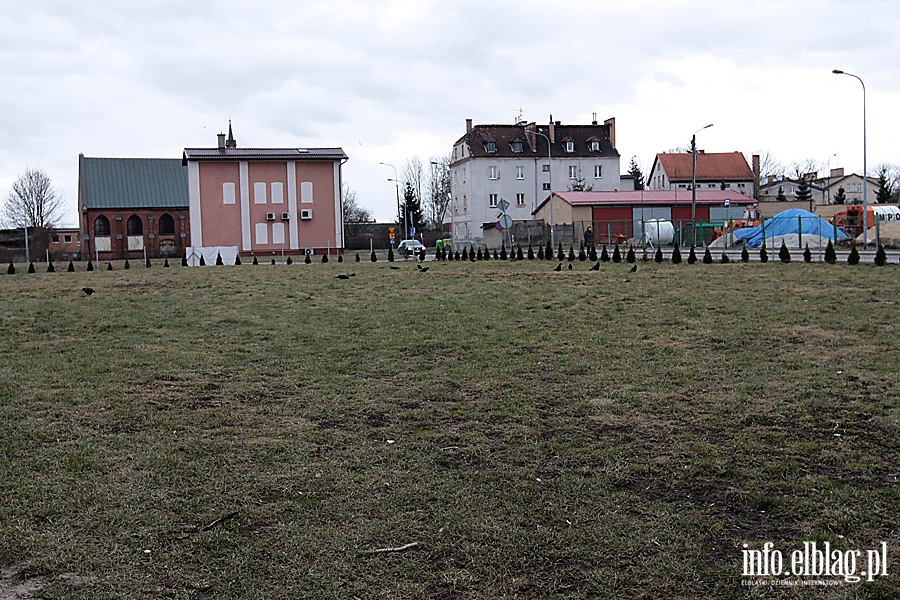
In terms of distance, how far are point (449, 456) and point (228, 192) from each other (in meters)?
57.3

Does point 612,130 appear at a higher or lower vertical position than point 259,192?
higher

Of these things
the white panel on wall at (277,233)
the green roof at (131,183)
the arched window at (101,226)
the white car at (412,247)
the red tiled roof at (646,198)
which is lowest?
the white car at (412,247)

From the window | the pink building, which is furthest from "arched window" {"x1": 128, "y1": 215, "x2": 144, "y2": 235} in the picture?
the window

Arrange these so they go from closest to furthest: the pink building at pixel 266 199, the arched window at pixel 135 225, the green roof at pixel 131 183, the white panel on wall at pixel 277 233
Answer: the pink building at pixel 266 199
the white panel on wall at pixel 277 233
the green roof at pixel 131 183
the arched window at pixel 135 225

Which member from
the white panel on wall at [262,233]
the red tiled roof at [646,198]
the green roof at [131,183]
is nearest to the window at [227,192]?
the white panel on wall at [262,233]

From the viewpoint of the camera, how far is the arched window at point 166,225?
72.5 metres

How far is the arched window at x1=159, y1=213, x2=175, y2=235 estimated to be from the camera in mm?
72500

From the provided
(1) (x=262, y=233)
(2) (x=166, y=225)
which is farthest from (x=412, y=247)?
(2) (x=166, y=225)

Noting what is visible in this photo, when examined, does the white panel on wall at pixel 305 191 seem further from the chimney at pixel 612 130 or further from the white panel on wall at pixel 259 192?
the chimney at pixel 612 130

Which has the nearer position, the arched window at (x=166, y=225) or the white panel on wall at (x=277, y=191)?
the white panel on wall at (x=277, y=191)

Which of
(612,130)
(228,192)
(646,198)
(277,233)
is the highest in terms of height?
(612,130)

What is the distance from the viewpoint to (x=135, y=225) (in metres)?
71.9

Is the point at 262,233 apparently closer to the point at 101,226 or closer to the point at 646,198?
the point at 101,226

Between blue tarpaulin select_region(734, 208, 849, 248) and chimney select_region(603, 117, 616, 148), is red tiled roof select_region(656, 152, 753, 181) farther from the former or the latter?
blue tarpaulin select_region(734, 208, 849, 248)
